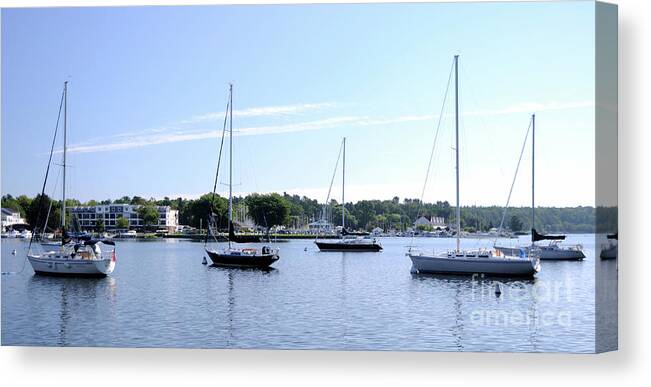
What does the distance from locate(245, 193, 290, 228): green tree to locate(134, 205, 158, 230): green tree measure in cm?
585

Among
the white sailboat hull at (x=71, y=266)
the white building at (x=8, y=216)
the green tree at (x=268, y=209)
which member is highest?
the green tree at (x=268, y=209)

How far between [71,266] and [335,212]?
30328 mm

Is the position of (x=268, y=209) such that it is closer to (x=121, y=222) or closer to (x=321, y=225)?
(x=321, y=225)

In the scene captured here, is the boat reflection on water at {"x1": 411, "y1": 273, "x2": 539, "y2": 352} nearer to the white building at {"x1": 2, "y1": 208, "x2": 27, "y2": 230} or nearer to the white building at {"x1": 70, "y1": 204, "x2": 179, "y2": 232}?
the white building at {"x1": 2, "y1": 208, "x2": 27, "y2": 230}

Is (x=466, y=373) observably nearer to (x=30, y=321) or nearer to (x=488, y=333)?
(x=488, y=333)

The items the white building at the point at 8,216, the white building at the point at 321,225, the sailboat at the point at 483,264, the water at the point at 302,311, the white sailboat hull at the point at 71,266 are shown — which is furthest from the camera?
the white building at the point at 321,225

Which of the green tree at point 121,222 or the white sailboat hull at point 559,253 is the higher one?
the green tree at point 121,222

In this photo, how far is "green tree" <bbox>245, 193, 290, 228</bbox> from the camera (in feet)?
165

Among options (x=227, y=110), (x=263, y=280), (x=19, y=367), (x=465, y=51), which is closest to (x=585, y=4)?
(x=465, y=51)

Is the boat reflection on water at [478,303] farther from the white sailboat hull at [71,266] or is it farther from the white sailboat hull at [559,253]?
the white sailboat hull at [559,253]

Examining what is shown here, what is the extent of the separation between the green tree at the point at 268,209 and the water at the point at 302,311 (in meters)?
17.7

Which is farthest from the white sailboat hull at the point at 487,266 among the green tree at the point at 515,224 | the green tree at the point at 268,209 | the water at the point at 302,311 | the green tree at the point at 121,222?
the green tree at the point at 268,209

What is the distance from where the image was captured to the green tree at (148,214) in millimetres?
37553

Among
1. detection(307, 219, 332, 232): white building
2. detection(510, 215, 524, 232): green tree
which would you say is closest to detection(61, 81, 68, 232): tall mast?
detection(510, 215, 524, 232): green tree
